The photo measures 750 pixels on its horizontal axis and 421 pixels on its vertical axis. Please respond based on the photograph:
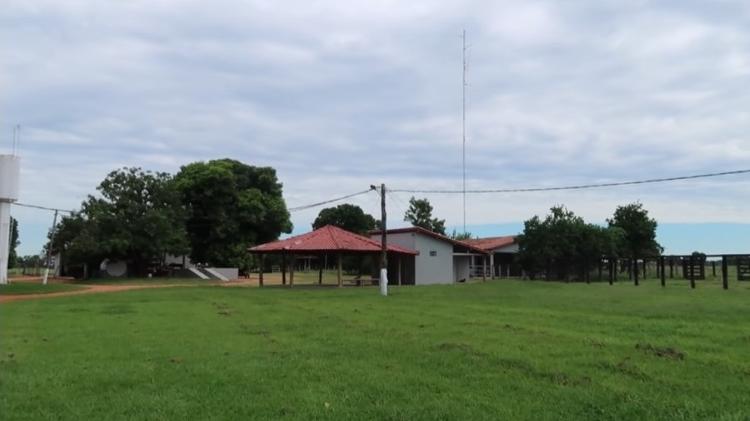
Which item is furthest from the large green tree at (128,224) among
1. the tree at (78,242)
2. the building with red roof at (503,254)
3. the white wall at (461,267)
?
the building with red roof at (503,254)

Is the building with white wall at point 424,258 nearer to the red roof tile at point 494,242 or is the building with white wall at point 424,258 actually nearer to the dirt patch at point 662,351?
the red roof tile at point 494,242

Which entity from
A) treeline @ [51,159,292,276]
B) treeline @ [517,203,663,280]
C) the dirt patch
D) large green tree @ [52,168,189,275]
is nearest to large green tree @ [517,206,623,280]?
treeline @ [517,203,663,280]

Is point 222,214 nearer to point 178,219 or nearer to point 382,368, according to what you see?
point 178,219

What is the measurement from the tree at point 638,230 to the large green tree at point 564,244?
791 centimetres

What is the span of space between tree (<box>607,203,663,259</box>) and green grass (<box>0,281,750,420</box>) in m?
48.1

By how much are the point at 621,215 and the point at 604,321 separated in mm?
51606

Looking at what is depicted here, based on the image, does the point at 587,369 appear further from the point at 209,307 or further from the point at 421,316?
the point at 209,307

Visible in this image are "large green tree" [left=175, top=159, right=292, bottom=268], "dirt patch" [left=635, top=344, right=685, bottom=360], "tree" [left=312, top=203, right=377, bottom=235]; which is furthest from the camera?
"tree" [left=312, top=203, right=377, bottom=235]

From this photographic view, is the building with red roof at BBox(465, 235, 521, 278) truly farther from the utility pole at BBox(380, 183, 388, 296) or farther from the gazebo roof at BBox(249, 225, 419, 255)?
the utility pole at BBox(380, 183, 388, 296)

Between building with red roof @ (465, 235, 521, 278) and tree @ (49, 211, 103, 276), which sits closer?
tree @ (49, 211, 103, 276)

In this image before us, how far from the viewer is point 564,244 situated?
54.0 metres

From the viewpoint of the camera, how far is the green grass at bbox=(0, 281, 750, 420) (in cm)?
719

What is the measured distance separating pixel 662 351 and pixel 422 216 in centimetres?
7213

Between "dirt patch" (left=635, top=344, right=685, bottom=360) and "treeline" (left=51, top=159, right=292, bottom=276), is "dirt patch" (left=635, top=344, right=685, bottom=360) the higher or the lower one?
the lower one
